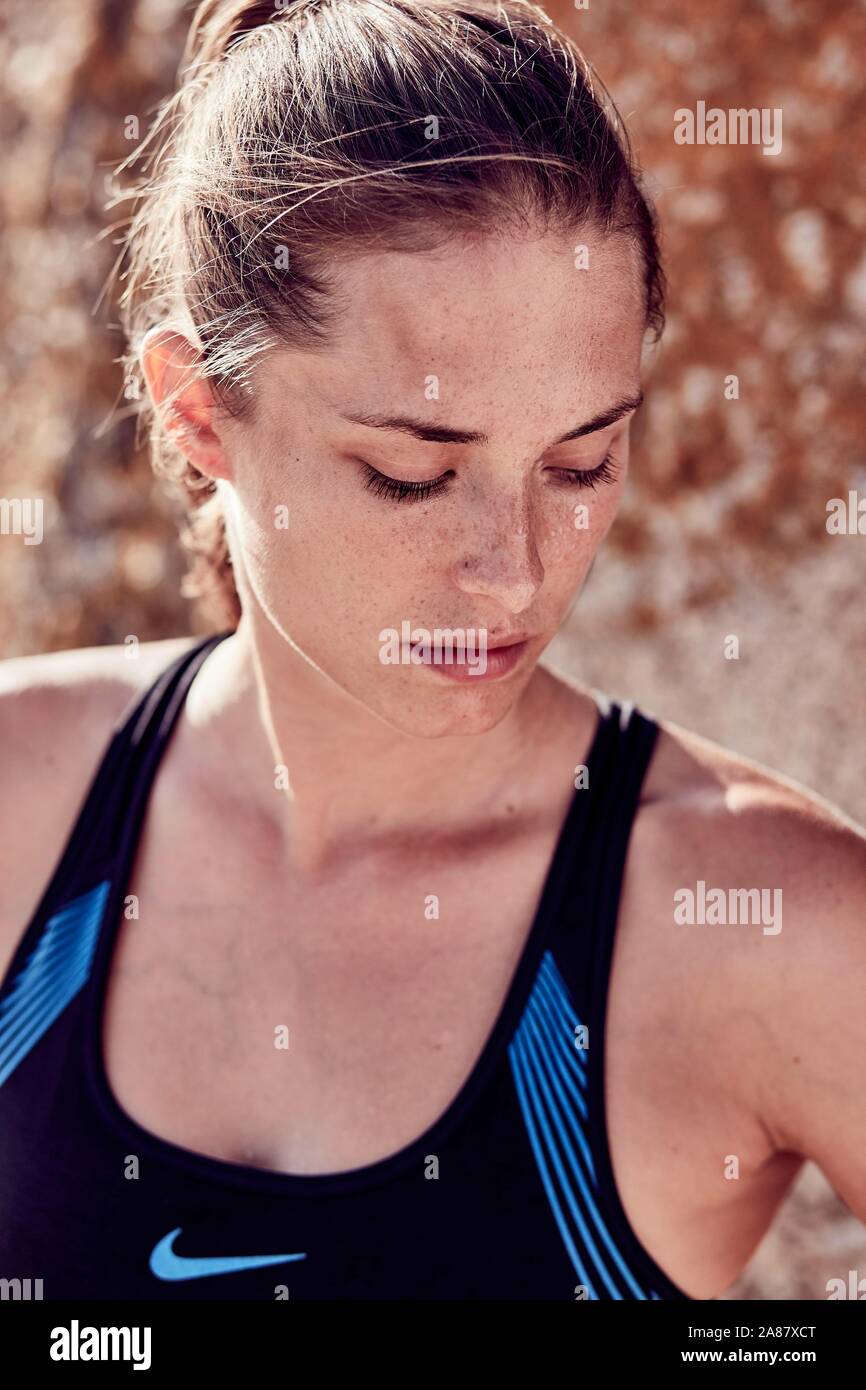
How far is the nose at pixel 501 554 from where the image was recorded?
910 millimetres

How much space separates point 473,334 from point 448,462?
3.1 inches

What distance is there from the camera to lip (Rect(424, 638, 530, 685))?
3.15 feet

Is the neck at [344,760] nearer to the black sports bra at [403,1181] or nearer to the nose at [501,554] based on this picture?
the black sports bra at [403,1181]

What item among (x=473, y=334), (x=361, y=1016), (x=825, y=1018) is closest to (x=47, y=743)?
(x=361, y=1016)

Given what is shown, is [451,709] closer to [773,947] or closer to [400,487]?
[400,487]

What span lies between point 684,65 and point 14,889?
1.41 m

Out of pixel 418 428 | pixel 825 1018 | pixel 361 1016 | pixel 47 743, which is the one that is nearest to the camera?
pixel 418 428

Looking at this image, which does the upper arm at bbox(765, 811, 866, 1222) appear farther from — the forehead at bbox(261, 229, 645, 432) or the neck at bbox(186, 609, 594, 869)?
the forehead at bbox(261, 229, 645, 432)

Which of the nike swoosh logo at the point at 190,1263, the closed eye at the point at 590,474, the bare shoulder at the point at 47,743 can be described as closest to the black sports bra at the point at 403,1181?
the nike swoosh logo at the point at 190,1263

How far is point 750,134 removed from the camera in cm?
192

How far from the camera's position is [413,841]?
3.90 ft

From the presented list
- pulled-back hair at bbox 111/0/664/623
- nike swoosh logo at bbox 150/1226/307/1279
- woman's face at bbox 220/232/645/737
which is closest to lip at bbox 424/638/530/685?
woman's face at bbox 220/232/645/737

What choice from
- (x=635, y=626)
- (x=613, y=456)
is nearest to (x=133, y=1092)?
(x=613, y=456)
